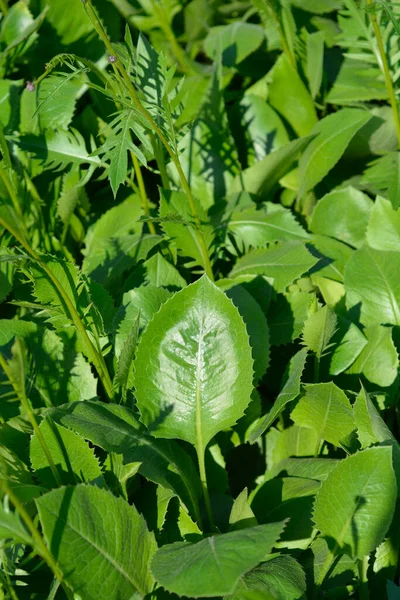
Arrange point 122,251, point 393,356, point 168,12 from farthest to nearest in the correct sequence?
point 168,12 → point 122,251 → point 393,356

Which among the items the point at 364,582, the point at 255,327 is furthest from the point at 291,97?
the point at 364,582

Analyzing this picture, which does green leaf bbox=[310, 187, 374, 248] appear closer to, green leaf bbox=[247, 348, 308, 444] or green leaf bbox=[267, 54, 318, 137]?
green leaf bbox=[267, 54, 318, 137]

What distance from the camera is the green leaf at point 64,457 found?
3.58 feet

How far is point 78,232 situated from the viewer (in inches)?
65.9

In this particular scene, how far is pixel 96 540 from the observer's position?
3.10 ft

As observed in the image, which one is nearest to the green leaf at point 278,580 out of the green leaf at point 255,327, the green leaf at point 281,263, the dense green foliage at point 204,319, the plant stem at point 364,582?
the dense green foliage at point 204,319

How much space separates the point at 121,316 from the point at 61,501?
1.44ft

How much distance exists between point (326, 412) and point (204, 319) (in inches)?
10.4

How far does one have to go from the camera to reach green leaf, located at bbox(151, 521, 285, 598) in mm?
844

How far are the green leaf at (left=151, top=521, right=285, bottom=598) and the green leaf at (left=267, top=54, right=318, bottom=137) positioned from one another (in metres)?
1.10

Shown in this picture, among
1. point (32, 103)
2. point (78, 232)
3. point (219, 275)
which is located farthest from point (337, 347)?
point (32, 103)

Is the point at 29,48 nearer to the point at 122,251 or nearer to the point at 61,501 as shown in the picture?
the point at 122,251

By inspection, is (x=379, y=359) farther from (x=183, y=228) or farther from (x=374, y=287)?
(x=183, y=228)

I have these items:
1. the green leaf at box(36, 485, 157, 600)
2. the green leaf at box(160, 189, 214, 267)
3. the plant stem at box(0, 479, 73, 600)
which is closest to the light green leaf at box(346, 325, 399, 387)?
the green leaf at box(160, 189, 214, 267)
